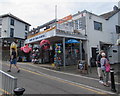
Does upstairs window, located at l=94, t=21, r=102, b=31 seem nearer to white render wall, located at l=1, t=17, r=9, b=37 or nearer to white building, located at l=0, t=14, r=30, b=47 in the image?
white building, located at l=0, t=14, r=30, b=47

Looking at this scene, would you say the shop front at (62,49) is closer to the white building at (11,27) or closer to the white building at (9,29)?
the white building at (9,29)

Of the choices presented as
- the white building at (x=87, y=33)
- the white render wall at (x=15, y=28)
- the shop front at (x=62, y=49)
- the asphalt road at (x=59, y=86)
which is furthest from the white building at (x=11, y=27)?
the asphalt road at (x=59, y=86)

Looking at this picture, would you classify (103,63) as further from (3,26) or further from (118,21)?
(3,26)

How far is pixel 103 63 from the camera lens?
6172mm

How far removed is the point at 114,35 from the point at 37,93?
18.1 m

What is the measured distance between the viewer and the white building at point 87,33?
43.4ft

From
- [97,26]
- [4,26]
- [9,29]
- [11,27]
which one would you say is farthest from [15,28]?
[97,26]

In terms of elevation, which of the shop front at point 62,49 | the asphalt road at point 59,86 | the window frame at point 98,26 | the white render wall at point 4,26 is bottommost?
the asphalt road at point 59,86

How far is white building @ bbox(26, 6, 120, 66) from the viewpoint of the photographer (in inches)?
520

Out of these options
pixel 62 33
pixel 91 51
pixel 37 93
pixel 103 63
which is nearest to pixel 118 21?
pixel 91 51

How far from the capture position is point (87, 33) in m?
14.7

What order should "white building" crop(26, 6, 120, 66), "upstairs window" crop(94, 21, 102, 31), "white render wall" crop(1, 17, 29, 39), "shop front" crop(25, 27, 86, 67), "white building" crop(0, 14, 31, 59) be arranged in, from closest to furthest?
"shop front" crop(25, 27, 86, 67) → "white building" crop(26, 6, 120, 66) → "upstairs window" crop(94, 21, 102, 31) → "white building" crop(0, 14, 31, 59) → "white render wall" crop(1, 17, 29, 39)

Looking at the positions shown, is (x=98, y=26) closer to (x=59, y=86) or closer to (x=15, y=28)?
(x=59, y=86)


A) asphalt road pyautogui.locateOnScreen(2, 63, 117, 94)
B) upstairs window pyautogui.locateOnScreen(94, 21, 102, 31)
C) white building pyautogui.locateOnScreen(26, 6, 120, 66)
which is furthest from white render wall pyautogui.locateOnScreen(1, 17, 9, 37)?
asphalt road pyautogui.locateOnScreen(2, 63, 117, 94)
